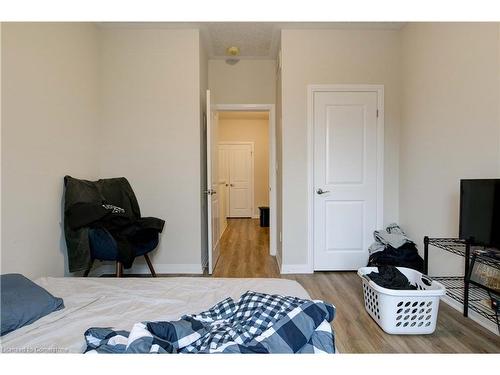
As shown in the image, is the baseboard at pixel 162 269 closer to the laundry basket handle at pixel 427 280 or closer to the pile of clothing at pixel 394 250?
the pile of clothing at pixel 394 250

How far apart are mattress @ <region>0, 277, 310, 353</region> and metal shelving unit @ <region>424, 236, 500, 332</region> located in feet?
4.23

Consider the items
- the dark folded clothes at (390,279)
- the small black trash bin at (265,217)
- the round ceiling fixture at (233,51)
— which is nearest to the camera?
the dark folded clothes at (390,279)

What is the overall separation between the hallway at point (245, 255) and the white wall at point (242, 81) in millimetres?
2161

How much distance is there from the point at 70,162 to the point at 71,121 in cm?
37

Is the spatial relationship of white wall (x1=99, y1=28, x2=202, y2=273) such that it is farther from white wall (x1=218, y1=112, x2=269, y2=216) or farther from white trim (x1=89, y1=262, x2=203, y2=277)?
white wall (x1=218, y1=112, x2=269, y2=216)

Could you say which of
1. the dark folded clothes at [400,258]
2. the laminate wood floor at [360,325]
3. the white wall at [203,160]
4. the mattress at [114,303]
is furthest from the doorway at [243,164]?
the mattress at [114,303]

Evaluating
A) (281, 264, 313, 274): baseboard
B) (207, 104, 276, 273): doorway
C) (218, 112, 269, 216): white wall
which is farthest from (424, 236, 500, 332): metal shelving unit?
(218, 112, 269, 216): white wall

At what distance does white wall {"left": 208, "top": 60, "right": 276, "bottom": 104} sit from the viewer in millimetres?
3787

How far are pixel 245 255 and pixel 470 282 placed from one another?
8.43ft

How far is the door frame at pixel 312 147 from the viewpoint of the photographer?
9.86ft

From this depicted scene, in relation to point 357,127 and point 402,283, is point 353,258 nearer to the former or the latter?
point 402,283

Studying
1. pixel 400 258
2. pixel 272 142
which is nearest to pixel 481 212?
pixel 400 258

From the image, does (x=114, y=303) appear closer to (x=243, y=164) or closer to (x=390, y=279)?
(x=390, y=279)
